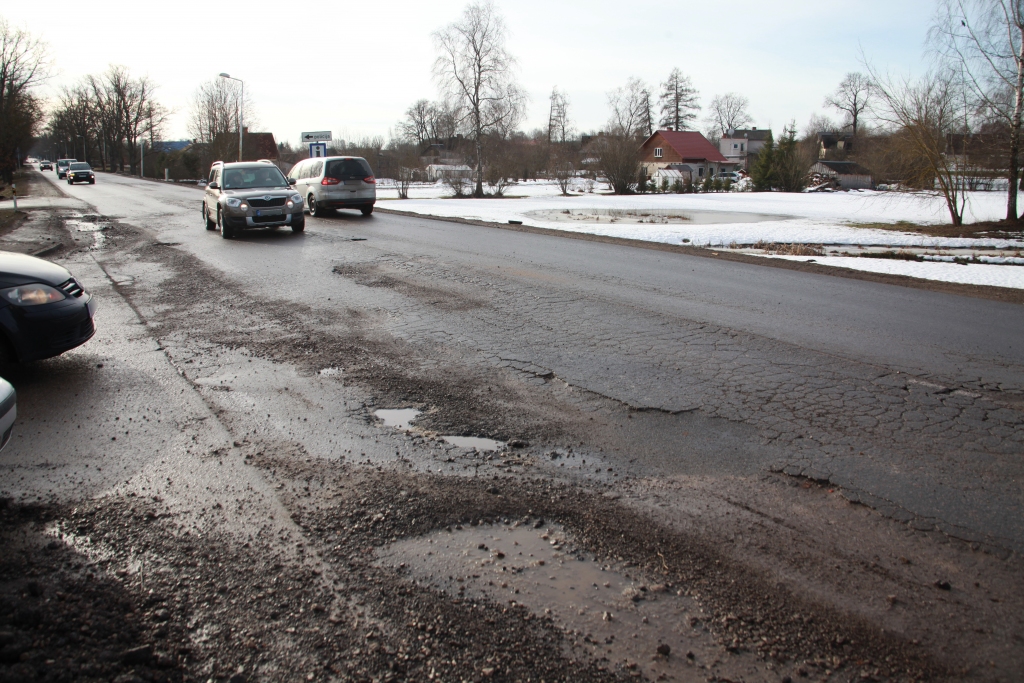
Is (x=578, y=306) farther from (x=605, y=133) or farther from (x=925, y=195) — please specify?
(x=605, y=133)

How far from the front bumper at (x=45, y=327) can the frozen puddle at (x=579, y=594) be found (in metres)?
4.31

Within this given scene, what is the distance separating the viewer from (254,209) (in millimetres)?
16406

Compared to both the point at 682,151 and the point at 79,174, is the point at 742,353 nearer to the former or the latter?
the point at 79,174

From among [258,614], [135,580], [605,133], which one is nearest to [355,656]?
[258,614]

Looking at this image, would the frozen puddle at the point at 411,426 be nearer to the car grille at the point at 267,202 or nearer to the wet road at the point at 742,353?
the wet road at the point at 742,353

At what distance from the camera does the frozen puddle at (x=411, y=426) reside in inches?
174

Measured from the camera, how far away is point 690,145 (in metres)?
94.4

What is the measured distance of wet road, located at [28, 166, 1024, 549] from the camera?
4133 mm

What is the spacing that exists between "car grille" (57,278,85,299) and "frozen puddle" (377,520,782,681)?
15.3 ft

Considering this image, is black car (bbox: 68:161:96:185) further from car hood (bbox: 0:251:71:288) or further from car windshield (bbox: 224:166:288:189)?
car hood (bbox: 0:251:71:288)

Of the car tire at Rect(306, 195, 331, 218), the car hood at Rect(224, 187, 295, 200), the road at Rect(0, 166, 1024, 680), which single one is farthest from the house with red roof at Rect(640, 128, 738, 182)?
the road at Rect(0, 166, 1024, 680)

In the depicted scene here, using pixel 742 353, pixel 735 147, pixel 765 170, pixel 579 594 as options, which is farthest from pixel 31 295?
pixel 735 147

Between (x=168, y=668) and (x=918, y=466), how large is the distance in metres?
4.00

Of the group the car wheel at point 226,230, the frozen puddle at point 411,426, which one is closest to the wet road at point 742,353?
the frozen puddle at point 411,426
